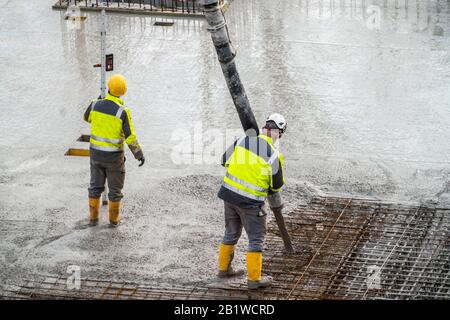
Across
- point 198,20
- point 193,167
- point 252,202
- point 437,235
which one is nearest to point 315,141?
point 193,167

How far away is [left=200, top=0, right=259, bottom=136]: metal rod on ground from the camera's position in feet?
34.3

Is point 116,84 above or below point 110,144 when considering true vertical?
above

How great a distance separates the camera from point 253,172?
9227 mm


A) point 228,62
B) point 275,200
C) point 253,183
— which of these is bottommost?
point 275,200

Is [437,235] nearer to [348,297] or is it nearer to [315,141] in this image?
[348,297]

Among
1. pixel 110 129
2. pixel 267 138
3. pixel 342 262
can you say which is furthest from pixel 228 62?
pixel 342 262

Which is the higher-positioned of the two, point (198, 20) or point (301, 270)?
point (198, 20)

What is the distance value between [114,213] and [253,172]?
7.13 feet

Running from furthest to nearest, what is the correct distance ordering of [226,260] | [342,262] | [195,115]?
[195,115] → [342,262] → [226,260]

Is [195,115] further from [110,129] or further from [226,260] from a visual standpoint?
[226,260]

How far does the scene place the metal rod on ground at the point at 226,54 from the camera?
10.5m

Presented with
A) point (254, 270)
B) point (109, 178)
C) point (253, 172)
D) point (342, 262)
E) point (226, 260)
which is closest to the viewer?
point (253, 172)

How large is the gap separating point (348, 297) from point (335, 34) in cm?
919

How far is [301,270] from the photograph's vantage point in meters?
9.85
